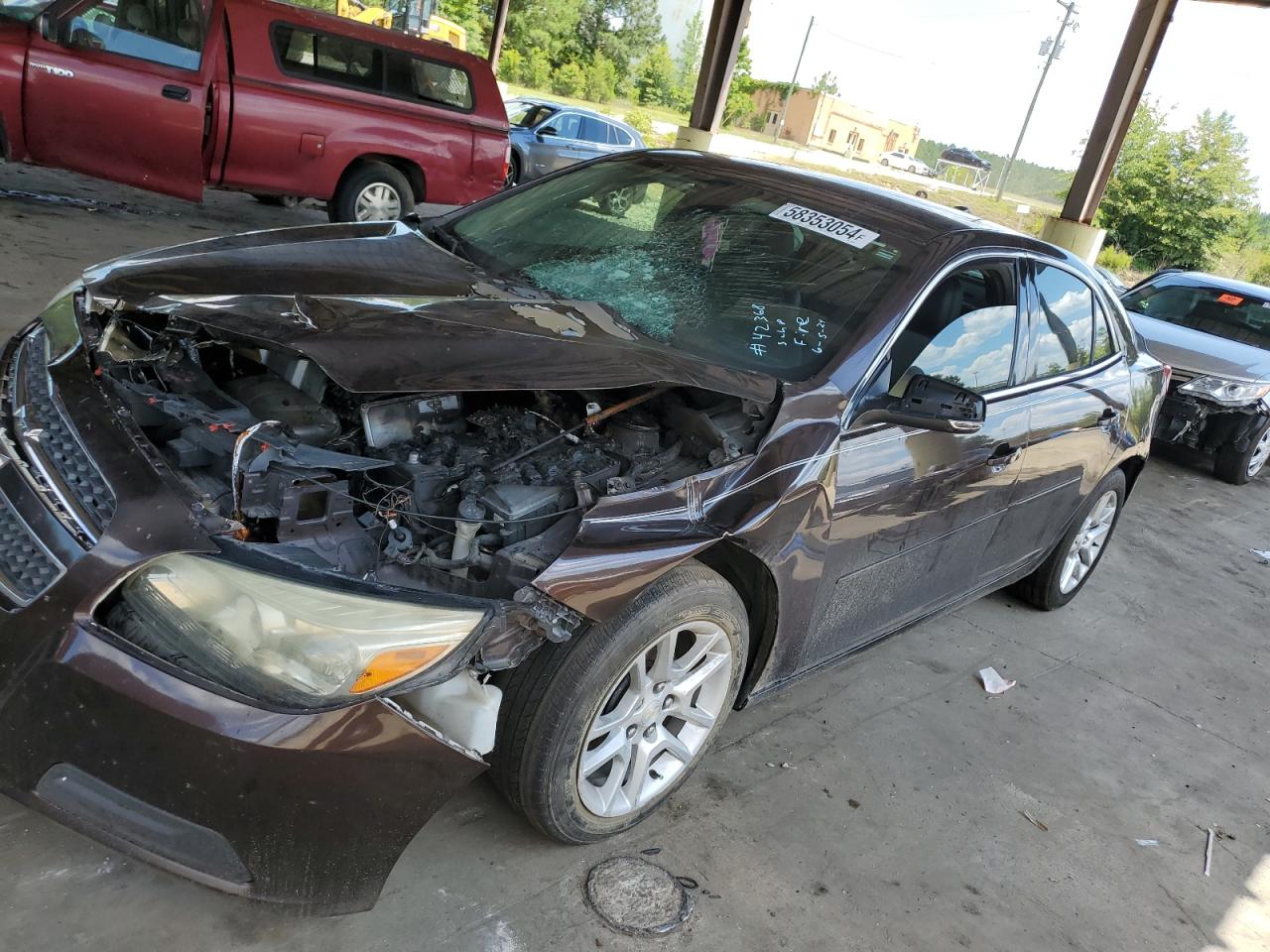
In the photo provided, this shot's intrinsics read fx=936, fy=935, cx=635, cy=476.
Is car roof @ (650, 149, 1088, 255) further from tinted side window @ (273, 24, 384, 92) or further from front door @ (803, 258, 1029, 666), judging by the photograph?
tinted side window @ (273, 24, 384, 92)

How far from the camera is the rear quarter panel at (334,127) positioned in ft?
25.2

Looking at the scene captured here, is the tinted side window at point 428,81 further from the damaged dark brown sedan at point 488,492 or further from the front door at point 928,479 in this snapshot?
the front door at point 928,479

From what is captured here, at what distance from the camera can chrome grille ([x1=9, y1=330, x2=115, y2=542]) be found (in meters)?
1.81

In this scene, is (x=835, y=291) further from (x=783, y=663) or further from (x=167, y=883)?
(x=167, y=883)

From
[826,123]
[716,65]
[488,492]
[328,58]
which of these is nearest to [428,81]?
[328,58]

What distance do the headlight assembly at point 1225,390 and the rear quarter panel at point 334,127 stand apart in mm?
6513

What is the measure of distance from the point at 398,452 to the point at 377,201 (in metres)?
7.09

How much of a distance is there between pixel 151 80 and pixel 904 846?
7520 mm

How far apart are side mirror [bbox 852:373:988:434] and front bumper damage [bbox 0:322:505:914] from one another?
4.81 ft

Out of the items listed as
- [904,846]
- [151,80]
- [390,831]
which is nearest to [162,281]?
[390,831]

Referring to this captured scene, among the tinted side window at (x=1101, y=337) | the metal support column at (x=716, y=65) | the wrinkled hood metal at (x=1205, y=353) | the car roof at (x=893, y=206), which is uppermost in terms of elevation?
the metal support column at (x=716, y=65)

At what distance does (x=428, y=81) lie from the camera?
8.84 metres

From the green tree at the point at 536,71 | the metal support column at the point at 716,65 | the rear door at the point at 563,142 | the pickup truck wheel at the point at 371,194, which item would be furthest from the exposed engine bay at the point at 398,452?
the green tree at the point at 536,71

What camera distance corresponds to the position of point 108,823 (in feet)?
5.58
